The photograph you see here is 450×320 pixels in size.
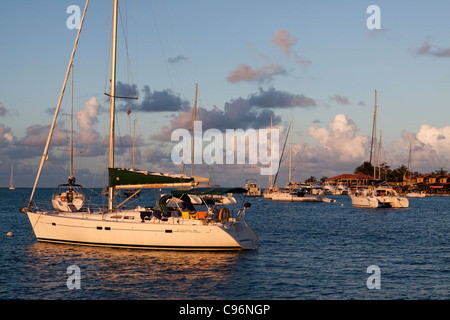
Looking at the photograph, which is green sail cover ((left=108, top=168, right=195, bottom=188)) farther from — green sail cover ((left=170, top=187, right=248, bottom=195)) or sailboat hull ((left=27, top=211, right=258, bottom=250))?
sailboat hull ((left=27, top=211, right=258, bottom=250))

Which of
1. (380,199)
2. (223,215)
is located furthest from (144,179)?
(380,199)

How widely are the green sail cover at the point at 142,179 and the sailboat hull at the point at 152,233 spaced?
1.95 m

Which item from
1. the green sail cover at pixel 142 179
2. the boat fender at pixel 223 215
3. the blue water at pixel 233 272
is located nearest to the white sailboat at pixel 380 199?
the blue water at pixel 233 272

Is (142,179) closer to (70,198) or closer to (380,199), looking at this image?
(70,198)

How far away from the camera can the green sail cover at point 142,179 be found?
32156 millimetres

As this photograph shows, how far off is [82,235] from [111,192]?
3.30 m

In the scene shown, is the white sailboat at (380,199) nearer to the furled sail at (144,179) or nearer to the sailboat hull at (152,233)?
the sailboat hull at (152,233)

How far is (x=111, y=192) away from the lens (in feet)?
110

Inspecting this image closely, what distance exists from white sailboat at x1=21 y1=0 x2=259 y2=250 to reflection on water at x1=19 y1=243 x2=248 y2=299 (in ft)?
1.95

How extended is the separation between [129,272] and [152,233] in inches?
199

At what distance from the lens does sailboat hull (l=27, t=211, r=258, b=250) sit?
100.0 ft

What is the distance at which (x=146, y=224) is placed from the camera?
30.9 metres

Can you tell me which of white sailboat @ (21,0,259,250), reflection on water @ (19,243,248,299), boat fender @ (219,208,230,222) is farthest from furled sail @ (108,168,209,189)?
reflection on water @ (19,243,248,299)
